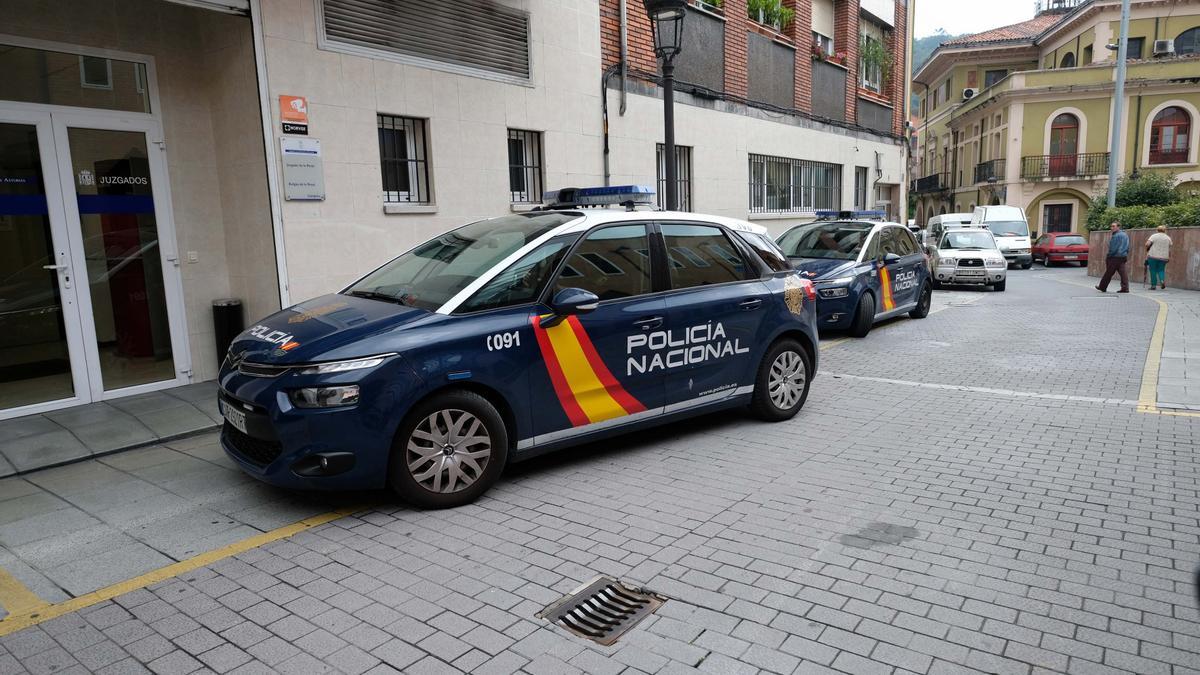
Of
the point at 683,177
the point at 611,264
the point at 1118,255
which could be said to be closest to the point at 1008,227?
the point at 1118,255

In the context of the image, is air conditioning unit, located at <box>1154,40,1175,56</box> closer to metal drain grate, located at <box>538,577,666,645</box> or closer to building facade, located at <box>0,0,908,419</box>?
building facade, located at <box>0,0,908,419</box>

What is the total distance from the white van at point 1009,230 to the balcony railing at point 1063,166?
13.7m

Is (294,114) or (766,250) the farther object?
(294,114)

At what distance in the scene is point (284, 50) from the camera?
752cm

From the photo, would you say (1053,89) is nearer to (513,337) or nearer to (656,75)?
(656,75)

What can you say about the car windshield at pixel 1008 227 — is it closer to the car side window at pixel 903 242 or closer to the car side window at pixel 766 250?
the car side window at pixel 903 242

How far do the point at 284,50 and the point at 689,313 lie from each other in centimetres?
493

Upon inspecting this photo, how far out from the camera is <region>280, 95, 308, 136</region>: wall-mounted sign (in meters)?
7.54

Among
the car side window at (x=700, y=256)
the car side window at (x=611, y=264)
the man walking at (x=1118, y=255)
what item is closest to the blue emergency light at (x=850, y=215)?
the car side window at (x=700, y=256)

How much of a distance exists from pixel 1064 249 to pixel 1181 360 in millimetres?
25444

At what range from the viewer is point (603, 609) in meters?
3.43

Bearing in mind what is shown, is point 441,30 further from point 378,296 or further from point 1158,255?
point 1158,255

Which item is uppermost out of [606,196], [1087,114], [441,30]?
[1087,114]

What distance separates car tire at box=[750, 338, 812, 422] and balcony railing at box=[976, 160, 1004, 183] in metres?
41.9
